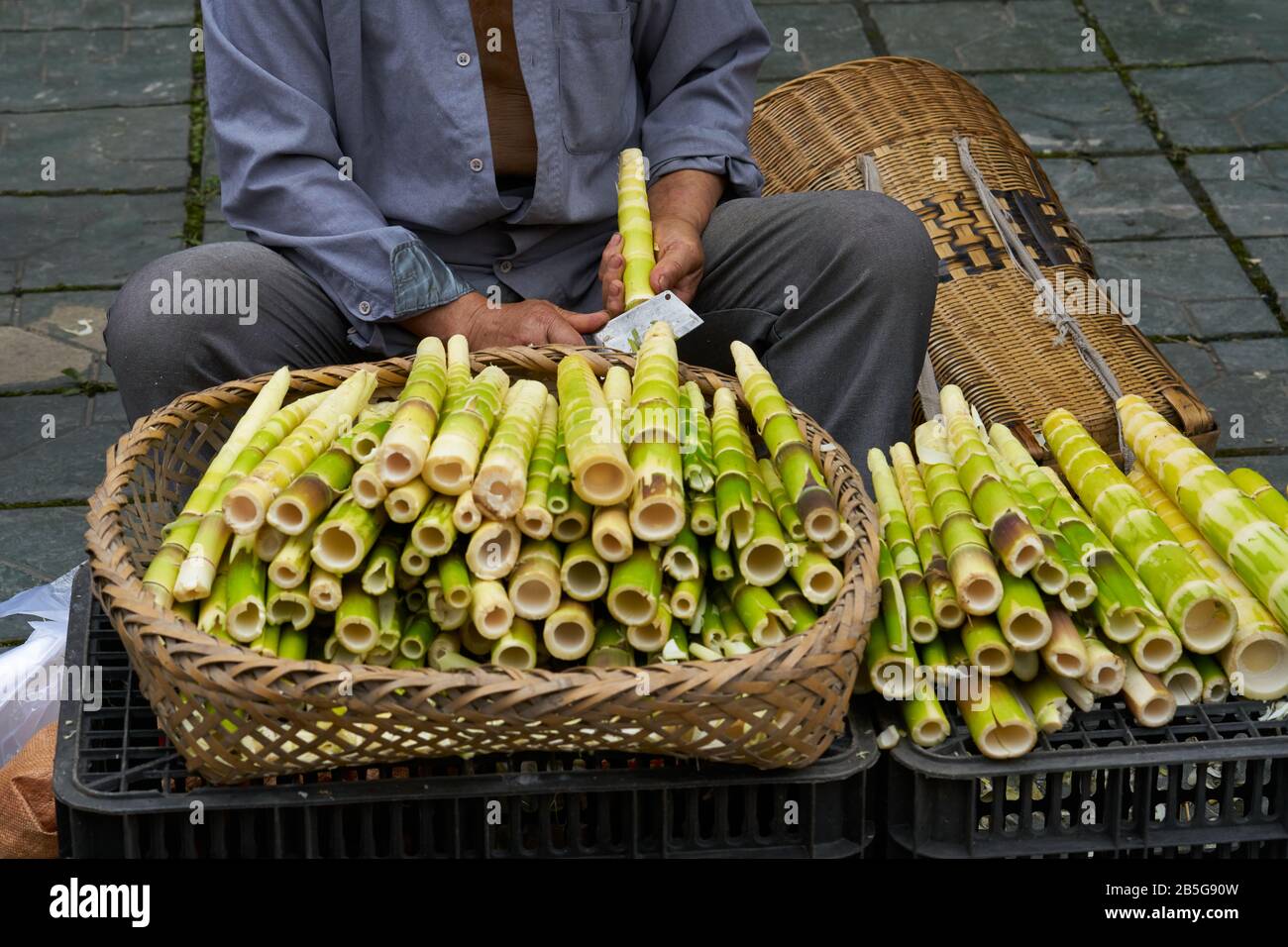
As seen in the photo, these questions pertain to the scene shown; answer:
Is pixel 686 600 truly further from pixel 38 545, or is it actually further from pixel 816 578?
pixel 38 545

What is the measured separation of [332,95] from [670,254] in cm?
67

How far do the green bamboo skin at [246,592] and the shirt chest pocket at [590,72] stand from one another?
1.20 metres

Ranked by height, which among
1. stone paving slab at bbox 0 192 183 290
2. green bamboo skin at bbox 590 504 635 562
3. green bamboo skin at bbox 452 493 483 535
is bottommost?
green bamboo skin at bbox 590 504 635 562

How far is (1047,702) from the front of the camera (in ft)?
6.65

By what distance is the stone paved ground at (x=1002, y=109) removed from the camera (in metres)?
3.82

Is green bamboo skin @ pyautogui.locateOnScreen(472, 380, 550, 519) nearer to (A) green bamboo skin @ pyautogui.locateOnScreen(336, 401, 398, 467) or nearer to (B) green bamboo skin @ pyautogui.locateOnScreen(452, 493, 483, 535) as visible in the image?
(B) green bamboo skin @ pyautogui.locateOnScreen(452, 493, 483, 535)

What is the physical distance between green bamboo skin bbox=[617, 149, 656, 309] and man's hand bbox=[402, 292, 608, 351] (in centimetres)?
8

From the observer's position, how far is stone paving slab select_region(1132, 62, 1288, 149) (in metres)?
4.98

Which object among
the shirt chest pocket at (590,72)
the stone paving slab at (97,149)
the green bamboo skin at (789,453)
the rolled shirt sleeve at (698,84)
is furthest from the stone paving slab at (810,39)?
A: the green bamboo skin at (789,453)

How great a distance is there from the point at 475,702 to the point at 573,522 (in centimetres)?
29

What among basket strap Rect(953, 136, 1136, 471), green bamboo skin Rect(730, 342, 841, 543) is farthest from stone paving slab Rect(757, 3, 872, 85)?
green bamboo skin Rect(730, 342, 841, 543)

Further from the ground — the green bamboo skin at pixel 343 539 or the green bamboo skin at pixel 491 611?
the green bamboo skin at pixel 343 539

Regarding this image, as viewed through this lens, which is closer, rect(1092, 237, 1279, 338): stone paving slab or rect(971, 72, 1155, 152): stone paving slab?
rect(1092, 237, 1279, 338): stone paving slab

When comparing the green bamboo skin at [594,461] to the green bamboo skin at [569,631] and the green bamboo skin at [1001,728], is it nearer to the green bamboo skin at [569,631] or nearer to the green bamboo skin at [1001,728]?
the green bamboo skin at [569,631]
